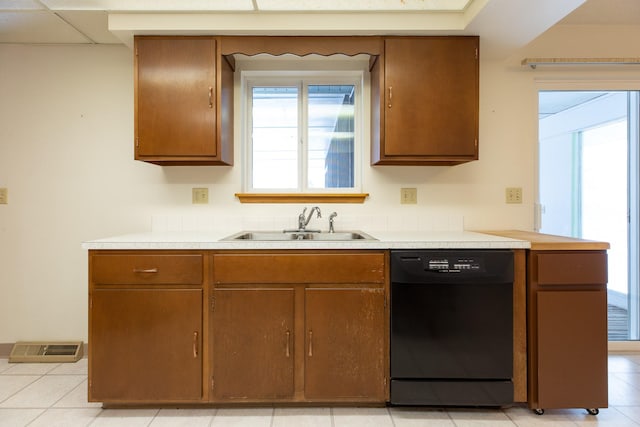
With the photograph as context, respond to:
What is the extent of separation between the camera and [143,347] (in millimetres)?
1737

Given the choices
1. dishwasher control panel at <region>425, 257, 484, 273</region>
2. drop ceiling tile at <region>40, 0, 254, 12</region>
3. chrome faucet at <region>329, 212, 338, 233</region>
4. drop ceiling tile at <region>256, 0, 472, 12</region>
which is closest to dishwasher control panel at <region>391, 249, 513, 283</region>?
dishwasher control panel at <region>425, 257, 484, 273</region>

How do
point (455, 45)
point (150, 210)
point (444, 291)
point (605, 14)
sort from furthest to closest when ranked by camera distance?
point (150, 210), point (605, 14), point (455, 45), point (444, 291)

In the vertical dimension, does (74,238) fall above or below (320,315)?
above

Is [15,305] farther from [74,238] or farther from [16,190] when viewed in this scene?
[16,190]

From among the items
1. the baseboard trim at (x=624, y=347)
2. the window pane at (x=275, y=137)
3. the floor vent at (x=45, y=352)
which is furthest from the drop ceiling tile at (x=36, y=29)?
the baseboard trim at (x=624, y=347)

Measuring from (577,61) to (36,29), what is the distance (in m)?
3.42

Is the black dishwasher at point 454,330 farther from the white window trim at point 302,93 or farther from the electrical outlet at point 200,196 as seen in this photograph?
the electrical outlet at point 200,196

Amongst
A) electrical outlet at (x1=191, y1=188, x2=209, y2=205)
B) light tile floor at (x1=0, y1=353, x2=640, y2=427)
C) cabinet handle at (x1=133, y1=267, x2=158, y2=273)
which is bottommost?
light tile floor at (x1=0, y1=353, x2=640, y2=427)

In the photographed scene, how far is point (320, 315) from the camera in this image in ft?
5.75

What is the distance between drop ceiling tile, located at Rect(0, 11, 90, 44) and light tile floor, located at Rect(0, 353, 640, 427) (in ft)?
6.90

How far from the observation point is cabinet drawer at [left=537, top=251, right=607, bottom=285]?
1710 millimetres

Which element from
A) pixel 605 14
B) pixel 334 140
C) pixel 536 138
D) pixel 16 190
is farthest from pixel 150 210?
pixel 605 14

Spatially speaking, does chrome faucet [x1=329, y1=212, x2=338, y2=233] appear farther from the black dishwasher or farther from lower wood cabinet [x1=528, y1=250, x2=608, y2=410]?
lower wood cabinet [x1=528, y1=250, x2=608, y2=410]

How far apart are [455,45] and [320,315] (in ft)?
5.45
